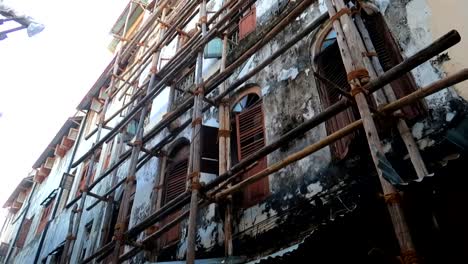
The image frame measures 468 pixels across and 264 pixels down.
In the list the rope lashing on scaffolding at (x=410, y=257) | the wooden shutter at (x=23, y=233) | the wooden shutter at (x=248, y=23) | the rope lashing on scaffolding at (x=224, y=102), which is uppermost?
the wooden shutter at (x=248, y=23)

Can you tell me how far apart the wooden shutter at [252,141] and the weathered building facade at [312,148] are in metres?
0.02

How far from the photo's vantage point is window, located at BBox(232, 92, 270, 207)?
6512mm

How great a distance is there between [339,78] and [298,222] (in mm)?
2433

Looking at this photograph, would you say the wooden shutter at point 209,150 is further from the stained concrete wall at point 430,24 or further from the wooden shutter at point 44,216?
the wooden shutter at point 44,216

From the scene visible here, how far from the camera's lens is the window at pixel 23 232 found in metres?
17.7

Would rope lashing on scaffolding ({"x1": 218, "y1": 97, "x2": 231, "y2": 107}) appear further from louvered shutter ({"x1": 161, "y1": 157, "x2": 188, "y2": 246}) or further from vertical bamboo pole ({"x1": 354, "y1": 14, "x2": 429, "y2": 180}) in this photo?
vertical bamboo pole ({"x1": 354, "y1": 14, "x2": 429, "y2": 180})

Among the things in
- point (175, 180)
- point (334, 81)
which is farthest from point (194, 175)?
point (175, 180)

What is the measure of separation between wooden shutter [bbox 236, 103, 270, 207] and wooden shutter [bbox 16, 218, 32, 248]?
1448 centimetres

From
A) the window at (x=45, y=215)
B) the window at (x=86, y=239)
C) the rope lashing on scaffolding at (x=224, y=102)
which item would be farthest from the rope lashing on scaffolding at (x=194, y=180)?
the window at (x=45, y=215)

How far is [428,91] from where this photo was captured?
3.91 meters

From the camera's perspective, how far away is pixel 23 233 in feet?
59.5

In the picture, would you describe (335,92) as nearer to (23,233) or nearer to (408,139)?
(408,139)

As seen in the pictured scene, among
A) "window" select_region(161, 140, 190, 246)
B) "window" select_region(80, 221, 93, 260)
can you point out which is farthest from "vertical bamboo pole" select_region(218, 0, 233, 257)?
"window" select_region(80, 221, 93, 260)

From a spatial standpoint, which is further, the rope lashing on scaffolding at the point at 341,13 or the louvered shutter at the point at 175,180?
the louvered shutter at the point at 175,180
